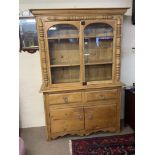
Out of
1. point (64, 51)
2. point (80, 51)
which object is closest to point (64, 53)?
point (64, 51)

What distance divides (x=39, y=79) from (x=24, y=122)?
0.75 m

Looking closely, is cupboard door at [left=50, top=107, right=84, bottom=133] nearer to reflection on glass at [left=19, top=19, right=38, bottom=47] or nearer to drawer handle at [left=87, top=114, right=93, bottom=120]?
drawer handle at [left=87, top=114, right=93, bottom=120]

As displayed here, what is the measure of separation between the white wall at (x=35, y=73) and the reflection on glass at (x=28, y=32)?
0.16 m

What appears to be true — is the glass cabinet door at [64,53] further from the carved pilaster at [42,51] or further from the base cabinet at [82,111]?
the base cabinet at [82,111]

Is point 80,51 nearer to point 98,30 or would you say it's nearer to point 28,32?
point 98,30

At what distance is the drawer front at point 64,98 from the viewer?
2.53 meters

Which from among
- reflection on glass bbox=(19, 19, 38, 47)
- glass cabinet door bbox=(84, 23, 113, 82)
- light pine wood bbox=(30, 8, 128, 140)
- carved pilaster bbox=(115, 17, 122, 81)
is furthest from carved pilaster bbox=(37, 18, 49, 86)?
carved pilaster bbox=(115, 17, 122, 81)

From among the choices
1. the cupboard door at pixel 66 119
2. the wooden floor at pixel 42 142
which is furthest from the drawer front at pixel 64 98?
the wooden floor at pixel 42 142

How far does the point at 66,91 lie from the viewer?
8.32 feet

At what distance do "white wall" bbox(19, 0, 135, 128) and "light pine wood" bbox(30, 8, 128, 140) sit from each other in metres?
0.41

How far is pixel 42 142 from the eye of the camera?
8.61 feet

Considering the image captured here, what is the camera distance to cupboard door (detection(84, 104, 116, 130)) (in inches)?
104
